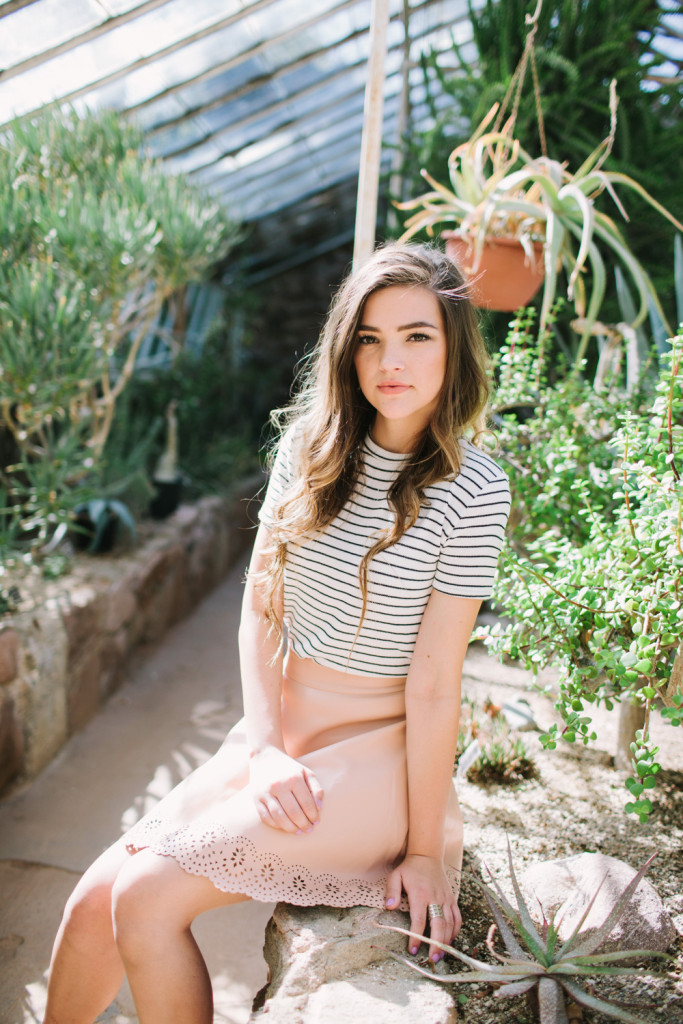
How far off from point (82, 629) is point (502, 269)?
1.94 meters

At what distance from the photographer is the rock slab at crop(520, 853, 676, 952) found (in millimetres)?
1216

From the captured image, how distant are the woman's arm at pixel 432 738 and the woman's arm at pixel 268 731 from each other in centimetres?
18

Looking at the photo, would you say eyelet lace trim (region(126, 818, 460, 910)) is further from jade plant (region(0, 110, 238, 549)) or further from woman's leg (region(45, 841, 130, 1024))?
jade plant (region(0, 110, 238, 549))

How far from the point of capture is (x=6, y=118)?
114 inches

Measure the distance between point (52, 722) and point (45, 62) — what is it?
7.71 feet

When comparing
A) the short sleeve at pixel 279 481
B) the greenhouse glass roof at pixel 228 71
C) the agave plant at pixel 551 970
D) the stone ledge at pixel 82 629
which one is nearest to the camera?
the agave plant at pixel 551 970

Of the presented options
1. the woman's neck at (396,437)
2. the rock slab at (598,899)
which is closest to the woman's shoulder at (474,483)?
the woman's neck at (396,437)

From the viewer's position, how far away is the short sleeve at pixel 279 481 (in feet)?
4.76

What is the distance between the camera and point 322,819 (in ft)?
3.83

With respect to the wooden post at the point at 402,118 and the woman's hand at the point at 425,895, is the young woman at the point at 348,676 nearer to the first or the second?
the woman's hand at the point at 425,895

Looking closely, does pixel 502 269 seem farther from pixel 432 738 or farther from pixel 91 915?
pixel 91 915

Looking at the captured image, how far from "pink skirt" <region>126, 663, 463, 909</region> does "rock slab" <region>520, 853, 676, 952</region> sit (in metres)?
0.20

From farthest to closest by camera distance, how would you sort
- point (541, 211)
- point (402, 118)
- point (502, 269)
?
point (402, 118)
point (502, 269)
point (541, 211)

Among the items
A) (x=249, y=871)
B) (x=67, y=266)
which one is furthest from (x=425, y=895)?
(x=67, y=266)
